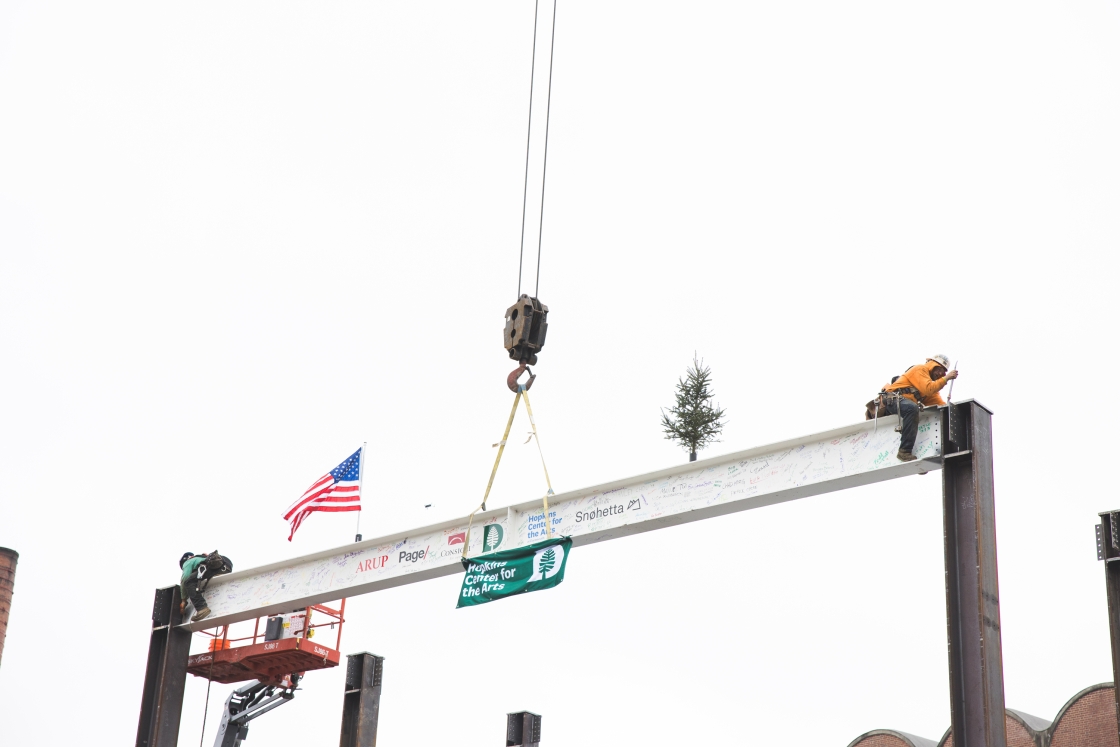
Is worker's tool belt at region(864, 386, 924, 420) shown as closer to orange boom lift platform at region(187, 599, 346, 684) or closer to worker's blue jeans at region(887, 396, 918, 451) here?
worker's blue jeans at region(887, 396, 918, 451)

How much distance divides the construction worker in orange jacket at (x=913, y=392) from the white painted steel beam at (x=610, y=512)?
140 mm

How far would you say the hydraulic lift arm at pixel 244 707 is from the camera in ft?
80.2

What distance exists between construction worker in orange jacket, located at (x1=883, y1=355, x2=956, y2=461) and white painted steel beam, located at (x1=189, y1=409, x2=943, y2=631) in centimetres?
14

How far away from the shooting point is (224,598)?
18672 mm

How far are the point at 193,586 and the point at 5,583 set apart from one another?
1133 centimetres

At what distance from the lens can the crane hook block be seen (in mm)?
16234

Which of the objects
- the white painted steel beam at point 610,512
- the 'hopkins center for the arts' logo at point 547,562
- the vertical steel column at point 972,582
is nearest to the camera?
the vertical steel column at point 972,582

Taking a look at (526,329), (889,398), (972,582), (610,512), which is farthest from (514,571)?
(972,582)

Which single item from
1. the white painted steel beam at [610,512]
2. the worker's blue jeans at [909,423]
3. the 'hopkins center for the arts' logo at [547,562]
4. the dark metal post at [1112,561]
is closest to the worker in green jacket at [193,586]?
the white painted steel beam at [610,512]

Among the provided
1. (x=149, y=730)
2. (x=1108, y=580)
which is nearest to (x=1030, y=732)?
(x=1108, y=580)

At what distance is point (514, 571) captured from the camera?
15625 mm

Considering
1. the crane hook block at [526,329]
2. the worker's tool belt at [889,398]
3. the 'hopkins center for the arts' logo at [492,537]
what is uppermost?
the crane hook block at [526,329]

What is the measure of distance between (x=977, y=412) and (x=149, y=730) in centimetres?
1066

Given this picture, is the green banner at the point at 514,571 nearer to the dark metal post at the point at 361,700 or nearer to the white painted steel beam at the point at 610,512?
the white painted steel beam at the point at 610,512
